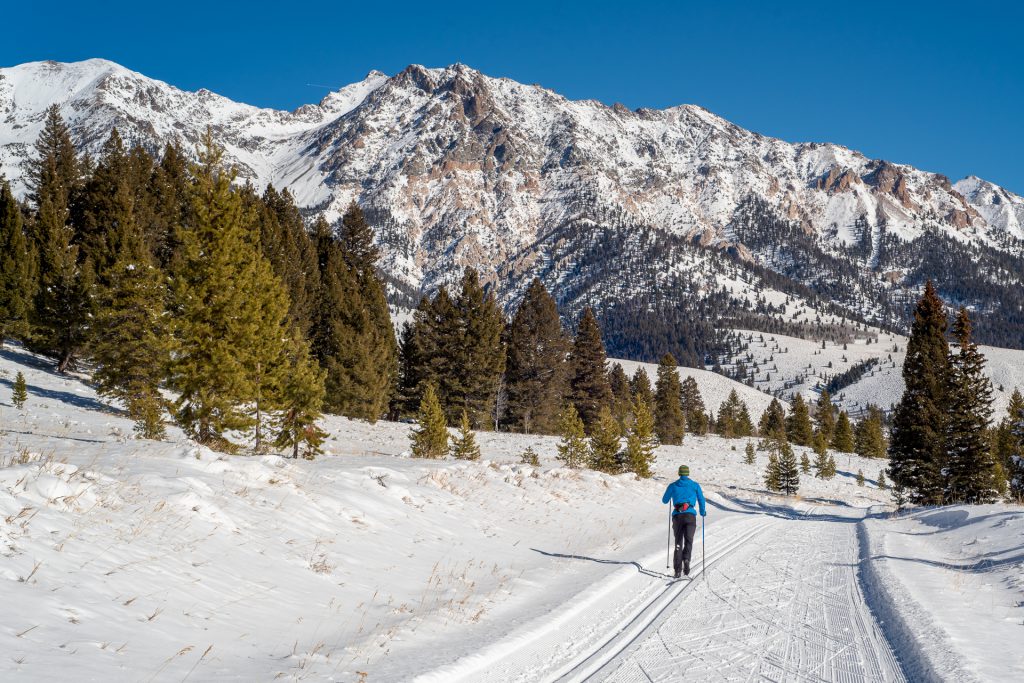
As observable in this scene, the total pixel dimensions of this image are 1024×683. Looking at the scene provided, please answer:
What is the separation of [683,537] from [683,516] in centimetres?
36

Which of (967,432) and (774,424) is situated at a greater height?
(967,432)

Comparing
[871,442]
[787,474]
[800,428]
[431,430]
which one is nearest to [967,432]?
[787,474]

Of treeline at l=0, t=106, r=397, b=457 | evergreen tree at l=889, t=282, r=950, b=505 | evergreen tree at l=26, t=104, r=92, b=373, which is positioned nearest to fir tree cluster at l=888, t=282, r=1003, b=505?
evergreen tree at l=889, t=282, r=950, b=505

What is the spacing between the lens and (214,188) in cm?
2019

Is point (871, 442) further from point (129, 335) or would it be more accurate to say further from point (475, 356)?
point (129, 335)

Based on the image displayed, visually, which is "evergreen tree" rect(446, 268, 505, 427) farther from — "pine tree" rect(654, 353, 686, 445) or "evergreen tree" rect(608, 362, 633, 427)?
"pine tree" rect(654, 353, 686, 445)

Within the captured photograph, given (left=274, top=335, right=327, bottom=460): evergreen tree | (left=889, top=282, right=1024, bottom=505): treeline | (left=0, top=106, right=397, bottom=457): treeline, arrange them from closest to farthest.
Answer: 1. (left=0, top=106, right=397, bottom=457): treeline
2. (left=274, top=335, right=327, bottom=460): evergreen tree
3. (left=889, top=282, right=1024, bottom=505): treeline

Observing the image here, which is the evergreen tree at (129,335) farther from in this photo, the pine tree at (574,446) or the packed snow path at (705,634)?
the packed snow path at (705,634)

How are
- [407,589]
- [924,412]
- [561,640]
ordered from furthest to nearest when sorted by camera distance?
[924,412] → [407,589] → [561,640]

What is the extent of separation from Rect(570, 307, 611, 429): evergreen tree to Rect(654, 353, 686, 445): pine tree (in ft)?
56.1

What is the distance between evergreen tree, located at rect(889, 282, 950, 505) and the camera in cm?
3484

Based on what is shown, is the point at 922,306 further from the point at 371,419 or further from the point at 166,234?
the point at 166,234

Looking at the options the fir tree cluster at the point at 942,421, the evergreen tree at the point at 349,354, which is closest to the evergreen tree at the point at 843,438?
the fir tree cluster at the point at 942,421

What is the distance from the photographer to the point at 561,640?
689cm
